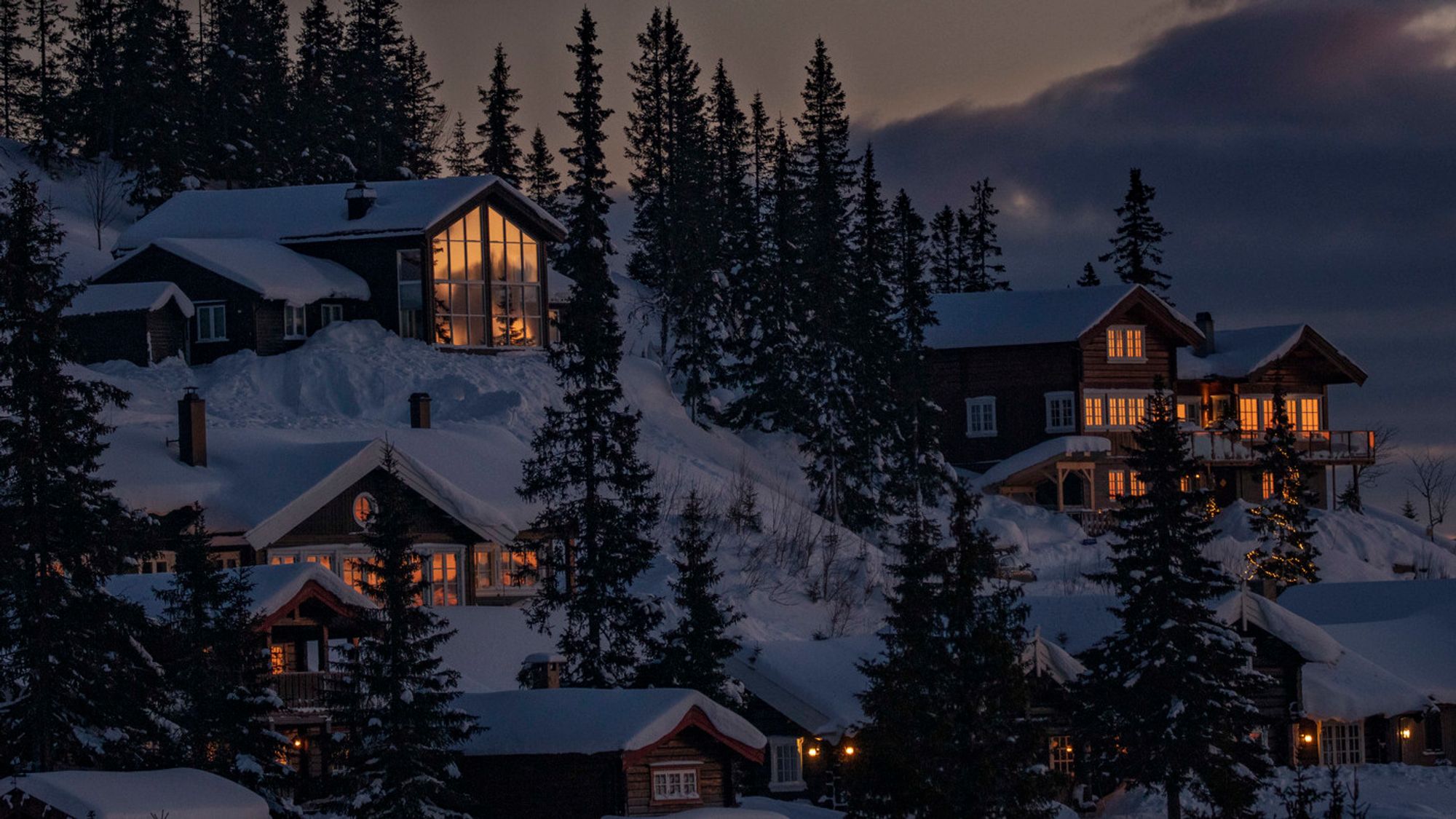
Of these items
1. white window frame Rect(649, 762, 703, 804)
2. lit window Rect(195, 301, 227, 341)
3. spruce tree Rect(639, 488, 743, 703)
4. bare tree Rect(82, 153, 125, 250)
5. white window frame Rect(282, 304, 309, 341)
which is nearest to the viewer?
white window frame Rect(649, 762, 703, 804)

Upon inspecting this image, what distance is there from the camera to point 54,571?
93.6 feet

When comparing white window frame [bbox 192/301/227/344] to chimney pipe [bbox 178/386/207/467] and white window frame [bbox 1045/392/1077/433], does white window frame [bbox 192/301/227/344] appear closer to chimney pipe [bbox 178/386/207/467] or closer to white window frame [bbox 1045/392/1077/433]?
chimney pipe [bbox 178/386/207/467]

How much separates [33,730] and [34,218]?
26.6 feet

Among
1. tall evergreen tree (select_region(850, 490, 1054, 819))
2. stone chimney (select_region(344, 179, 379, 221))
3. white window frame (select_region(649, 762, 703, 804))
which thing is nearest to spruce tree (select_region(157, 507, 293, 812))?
white window frame (select_region(649, 762, 703, 804))

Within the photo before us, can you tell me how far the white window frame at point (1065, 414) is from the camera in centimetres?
7062

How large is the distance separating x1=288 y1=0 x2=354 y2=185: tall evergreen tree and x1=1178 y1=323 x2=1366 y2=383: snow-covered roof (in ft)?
108

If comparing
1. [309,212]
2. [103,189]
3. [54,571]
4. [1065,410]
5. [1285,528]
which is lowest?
[54,571]

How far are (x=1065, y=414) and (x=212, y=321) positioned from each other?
29.4 metres

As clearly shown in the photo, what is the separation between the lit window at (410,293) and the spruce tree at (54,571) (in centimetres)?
3014

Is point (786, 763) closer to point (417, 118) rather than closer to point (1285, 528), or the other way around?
point (1285, 528)

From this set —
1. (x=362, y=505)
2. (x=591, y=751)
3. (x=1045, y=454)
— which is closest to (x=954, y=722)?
(x=591, y=751)

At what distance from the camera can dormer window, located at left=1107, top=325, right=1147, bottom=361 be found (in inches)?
2825

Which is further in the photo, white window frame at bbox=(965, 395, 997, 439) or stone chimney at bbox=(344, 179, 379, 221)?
white window frame at bbox=(965, 395, 997, 439)

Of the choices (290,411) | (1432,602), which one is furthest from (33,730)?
(1432,602)
